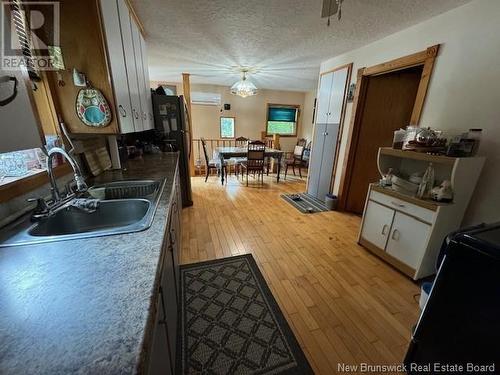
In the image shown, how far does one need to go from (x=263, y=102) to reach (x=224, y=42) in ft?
12.4

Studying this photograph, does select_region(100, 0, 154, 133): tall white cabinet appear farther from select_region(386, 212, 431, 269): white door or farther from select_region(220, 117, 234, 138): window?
select_region(220, 117, 234, 138): window

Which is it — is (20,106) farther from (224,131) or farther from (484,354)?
(224,131)

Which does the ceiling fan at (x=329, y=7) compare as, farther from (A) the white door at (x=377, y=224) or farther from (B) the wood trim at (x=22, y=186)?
(B) the wood trim at (x=22, y=186)

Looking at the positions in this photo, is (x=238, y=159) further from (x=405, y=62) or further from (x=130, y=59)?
(x=405, y=62)

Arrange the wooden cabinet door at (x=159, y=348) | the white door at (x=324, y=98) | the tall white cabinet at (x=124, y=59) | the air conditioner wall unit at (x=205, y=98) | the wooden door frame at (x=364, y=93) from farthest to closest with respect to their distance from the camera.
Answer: the air conditioner wall unit at (x=205, y=98) → the white door at (x=324, y=98) → the wooden door frame at (x=364, y=93) → the tall white cabinet at (x=124, y=59) → the wooden cabinet door at (x=159, y=348)

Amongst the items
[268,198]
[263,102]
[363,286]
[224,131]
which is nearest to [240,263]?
[363,286]

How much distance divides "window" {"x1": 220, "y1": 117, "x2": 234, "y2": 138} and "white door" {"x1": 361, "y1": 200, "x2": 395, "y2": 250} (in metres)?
4.75

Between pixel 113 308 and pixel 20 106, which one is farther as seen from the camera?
pixel 20 106

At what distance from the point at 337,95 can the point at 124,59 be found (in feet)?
9.24

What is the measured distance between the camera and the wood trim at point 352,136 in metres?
2.71

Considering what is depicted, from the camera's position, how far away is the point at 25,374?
0.37 meters

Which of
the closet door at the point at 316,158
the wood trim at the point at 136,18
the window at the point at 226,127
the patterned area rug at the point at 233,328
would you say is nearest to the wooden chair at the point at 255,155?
the closet door at the point at 316,158

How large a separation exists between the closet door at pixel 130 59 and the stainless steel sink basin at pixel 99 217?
87 centimetres

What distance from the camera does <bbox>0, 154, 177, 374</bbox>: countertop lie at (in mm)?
402
